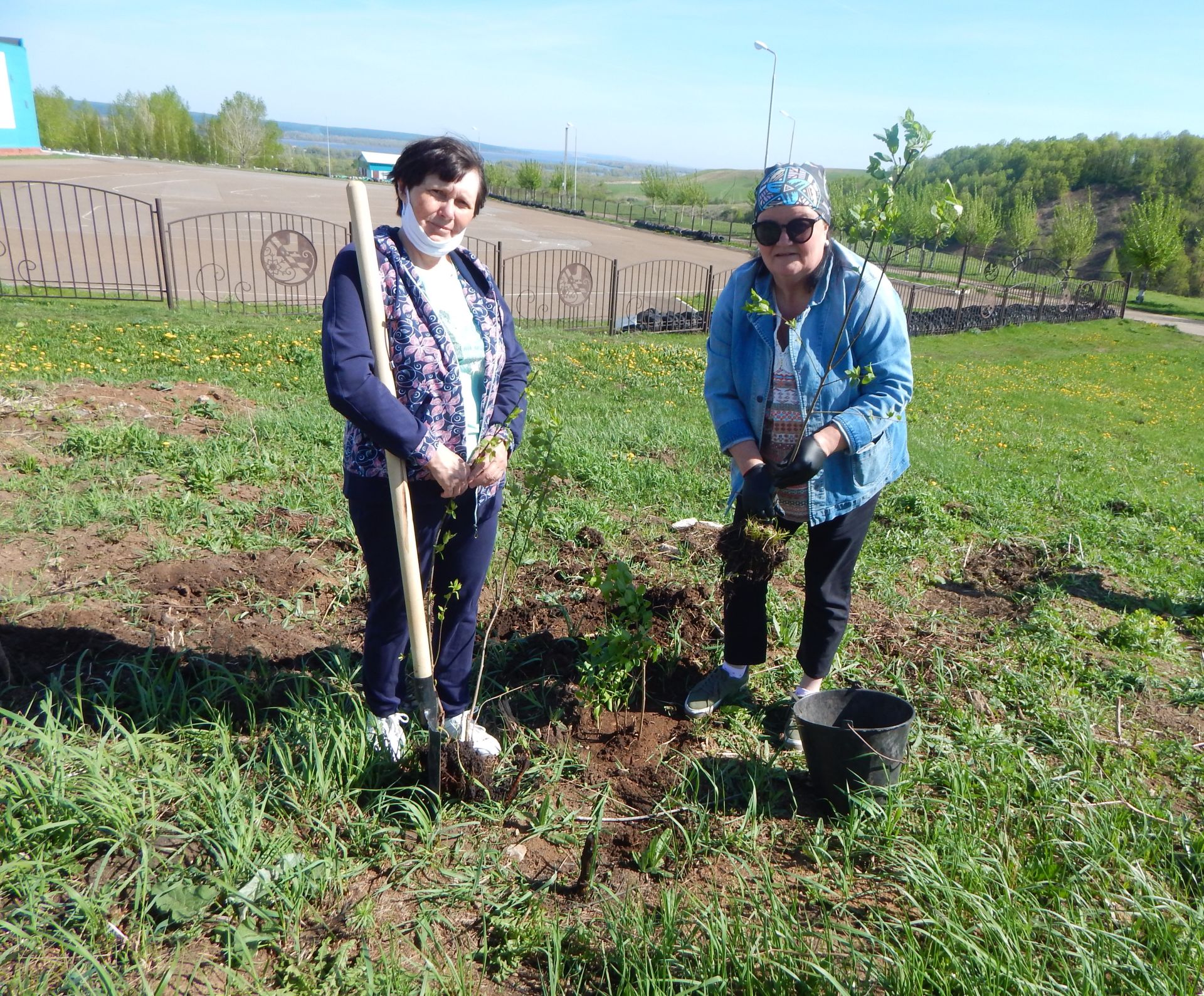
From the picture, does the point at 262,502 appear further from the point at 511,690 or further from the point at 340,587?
the point at 511,690

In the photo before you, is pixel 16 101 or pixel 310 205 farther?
pixel 16 101

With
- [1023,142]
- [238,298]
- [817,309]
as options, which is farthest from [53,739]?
[1023,142]

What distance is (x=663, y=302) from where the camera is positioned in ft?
62.1

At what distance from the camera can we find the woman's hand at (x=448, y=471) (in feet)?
6.98

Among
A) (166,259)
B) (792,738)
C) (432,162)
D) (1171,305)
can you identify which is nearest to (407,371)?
(432,162)

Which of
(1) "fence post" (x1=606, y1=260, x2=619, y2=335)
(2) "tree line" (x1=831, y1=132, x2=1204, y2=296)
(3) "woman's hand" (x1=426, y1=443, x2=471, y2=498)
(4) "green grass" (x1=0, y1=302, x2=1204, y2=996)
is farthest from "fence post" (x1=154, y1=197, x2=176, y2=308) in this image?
(2) "tree line" (x1=831, y1=132, x2=1204, y2=296)

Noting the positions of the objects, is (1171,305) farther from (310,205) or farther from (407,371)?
(407,371)

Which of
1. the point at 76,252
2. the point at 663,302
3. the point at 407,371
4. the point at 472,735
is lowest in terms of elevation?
the point at 663,302

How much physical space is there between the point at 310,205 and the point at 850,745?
114ft

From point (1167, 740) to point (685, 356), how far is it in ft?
27.9

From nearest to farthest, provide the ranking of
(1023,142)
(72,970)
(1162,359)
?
(72,970) → (1162,359) → (1023,142)

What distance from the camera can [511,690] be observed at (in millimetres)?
2797

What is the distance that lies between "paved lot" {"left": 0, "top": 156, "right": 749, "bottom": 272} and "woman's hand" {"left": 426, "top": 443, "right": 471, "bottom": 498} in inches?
966

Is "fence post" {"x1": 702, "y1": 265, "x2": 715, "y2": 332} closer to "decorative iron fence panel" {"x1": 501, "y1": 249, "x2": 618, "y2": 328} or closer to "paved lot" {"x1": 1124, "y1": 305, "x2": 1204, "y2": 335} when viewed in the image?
"decorative iron fence panel" {"x1": 501, "y1": 249, "x2": 618, "y2": 328}
